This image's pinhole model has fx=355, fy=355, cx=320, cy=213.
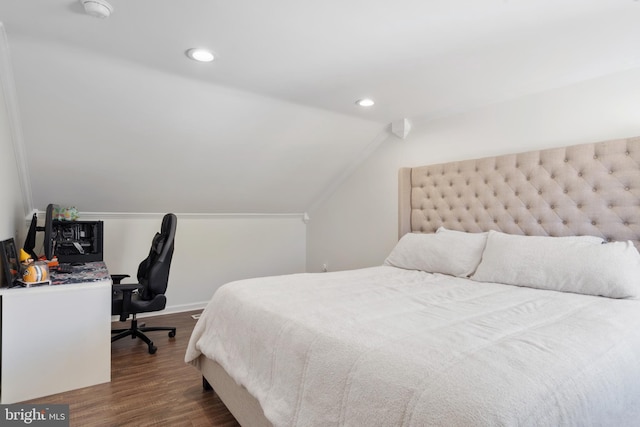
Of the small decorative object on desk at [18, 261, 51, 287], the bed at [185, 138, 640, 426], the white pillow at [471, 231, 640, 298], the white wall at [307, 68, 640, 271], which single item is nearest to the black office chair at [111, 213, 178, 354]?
the small decorative object on desk at [18, 261, 51, 287]

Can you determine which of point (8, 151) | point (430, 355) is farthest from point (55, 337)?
point (430, 355)

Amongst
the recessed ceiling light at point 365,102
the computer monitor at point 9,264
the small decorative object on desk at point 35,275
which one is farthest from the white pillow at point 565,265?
the computer monitor at point 9,264

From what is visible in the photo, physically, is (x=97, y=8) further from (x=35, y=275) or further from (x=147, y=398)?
(x=147, y=398)

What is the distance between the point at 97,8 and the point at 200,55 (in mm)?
574

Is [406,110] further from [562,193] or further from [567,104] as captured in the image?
[562,193]

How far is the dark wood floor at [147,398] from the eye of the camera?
189 cm

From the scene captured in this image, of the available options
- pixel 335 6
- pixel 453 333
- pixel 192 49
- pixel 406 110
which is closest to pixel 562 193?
pixel 406 110

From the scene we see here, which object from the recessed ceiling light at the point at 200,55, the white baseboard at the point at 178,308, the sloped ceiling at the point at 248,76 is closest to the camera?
the sloped ceiling at the point at 248,76

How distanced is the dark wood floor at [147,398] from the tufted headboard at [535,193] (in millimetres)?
2093

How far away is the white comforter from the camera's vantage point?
856 mm

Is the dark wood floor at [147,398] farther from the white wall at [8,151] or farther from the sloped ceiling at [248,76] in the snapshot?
the sloped ceiling at [248,76]

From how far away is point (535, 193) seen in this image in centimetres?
249

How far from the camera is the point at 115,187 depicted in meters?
3.30

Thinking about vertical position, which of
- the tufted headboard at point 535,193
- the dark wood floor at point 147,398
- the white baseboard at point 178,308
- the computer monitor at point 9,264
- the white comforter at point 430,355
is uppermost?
the tufted headboard at point 535,193
